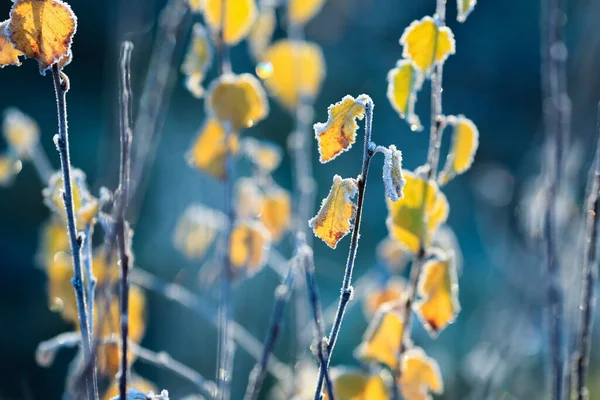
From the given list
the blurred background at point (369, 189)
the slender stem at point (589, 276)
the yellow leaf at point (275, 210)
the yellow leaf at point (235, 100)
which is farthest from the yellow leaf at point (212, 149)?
the slender stem at point (589, 276)

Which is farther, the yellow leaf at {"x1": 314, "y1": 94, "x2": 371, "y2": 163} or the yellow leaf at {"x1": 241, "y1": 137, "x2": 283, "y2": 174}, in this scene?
the yellow leaf at {"x1": 241, "y1": 137, "x2": 283, "y2": 174}

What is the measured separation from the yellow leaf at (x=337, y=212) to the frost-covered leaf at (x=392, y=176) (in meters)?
0.03

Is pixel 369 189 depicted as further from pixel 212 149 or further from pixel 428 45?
pixel 428 45

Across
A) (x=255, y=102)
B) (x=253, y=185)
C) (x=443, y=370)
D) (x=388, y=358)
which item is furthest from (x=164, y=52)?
(x=443, y=370)

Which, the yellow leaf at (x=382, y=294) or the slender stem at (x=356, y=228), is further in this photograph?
the yellow leaf at (x=382, y=294)

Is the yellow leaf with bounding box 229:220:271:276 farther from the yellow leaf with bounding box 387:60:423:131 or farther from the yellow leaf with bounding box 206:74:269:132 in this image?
the yellow leaf with bounding box 387:60:423:131

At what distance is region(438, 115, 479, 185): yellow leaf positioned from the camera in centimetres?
74

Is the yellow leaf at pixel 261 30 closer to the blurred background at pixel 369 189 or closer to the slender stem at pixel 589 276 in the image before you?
the blurred background at pixel 369 189

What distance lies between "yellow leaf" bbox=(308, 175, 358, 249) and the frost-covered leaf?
0.11 ft

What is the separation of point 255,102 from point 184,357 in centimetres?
225

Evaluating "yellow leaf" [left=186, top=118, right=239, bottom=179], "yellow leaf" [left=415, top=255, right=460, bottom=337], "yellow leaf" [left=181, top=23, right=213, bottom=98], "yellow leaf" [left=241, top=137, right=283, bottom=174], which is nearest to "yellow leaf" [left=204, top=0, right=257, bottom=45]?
"yellow leaf" [left=181, top=23, right=213, bottom=98]

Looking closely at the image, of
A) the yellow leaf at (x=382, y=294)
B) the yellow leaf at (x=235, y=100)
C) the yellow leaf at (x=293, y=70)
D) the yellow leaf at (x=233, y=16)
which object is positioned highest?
the yellow leaf at (x=293, y=70)

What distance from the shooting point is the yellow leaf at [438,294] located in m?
0.76

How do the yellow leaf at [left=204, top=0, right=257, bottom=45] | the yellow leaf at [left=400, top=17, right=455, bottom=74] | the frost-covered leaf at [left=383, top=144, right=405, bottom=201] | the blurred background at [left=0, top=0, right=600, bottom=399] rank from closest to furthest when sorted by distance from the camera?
1. the frost-covered leaf at [left=383, top=144, right=405, bottom=201]
2. the yellow leaf at [left=400, top=17, right=455, bottom=74]
3. the yellow leaf at [left=204, top=0, right=257, bottom=45]
4. the blurred background at [left=0, top=0, right=600, bottom=399]
